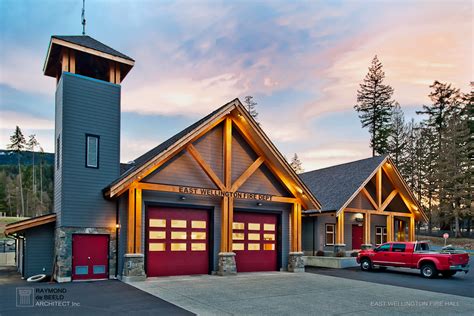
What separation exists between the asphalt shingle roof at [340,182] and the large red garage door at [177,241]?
9.35 meters

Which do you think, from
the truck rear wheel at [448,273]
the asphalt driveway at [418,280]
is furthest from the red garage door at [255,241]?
the truck rear wheel at [448,273]

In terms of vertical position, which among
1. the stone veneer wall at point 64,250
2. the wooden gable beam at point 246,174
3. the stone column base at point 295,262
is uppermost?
the wooden gable beam at point 246,174

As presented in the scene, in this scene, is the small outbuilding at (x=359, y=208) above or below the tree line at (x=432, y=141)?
below

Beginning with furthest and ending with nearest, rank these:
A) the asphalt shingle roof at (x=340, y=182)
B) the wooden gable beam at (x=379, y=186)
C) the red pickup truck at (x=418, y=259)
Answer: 1. the wooden gable beam at (x=379, y=186)
2. the asphalt shingle roof at (x=340, y=182)
3. the red pickup truck at (x=418, y=259)

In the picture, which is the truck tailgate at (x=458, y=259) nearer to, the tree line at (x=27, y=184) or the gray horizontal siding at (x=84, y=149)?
the gray horizontal siding at (x=84, y=149)

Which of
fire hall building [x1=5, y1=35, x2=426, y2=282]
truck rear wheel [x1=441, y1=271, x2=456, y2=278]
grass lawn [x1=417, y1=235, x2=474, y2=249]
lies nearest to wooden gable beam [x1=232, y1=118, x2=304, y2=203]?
fire hall building [x1=5, y1=35, x2=426, y2=282]

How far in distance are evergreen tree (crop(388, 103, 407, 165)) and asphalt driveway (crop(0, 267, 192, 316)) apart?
4856 centimetres

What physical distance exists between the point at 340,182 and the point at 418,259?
8512 mm

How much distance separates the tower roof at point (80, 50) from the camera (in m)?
15.4

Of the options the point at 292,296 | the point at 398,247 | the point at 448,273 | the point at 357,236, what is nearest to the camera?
the point at 292,296

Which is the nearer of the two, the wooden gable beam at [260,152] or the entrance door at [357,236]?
the wooden gable beam at [260,152]

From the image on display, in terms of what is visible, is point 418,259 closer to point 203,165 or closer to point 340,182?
point 340,182

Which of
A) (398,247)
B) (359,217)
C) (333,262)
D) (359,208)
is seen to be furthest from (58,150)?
(359,217)

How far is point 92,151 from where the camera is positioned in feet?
52.1
